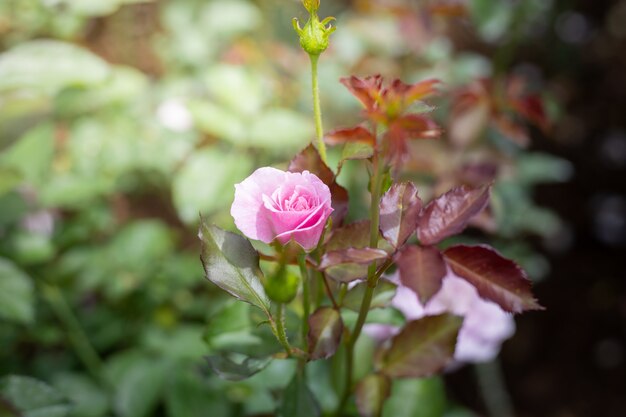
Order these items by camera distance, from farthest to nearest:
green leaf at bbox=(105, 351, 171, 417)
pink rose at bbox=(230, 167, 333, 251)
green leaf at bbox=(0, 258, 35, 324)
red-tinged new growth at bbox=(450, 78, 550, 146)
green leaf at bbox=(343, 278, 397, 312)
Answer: red-tinged new growth at bbox=(450, 78, 550, 146)
green leaf at bbox=(105, 351, 171, 417)
green leaf at bbox=(0, 258, 35, 324)
green leaf at bbox=(343, 278, 397, 312)
pink rose at bbox=(230, 167, 333, 251)

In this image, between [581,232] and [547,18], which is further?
[547,18]

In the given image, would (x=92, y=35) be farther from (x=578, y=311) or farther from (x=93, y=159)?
(x=578, y=311)

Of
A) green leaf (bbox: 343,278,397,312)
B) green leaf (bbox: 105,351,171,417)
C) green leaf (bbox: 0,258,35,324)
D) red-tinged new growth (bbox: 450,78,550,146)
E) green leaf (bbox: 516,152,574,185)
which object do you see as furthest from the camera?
green leaf (bbox: 516,152,574,185)

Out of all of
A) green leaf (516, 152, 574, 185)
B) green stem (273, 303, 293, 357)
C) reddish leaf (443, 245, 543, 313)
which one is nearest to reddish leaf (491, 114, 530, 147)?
green leaf (516, 152, 574, 185)

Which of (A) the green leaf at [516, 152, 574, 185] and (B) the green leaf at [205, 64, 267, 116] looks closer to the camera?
(B) the green leaf at [205, 64, 267, 116]

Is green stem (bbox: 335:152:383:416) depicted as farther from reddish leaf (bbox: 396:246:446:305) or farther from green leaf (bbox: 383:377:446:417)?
green leaf (bbox: 383:377:446:417)

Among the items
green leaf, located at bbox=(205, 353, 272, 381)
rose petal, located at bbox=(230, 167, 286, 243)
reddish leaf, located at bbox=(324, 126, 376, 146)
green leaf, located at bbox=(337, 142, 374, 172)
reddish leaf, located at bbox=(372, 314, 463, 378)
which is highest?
reddish leaf, located at bbox=(324, 126, 376, 146)

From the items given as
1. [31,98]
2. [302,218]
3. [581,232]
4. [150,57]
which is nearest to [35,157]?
[31,98]

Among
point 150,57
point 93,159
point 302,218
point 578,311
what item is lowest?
point 578,311
